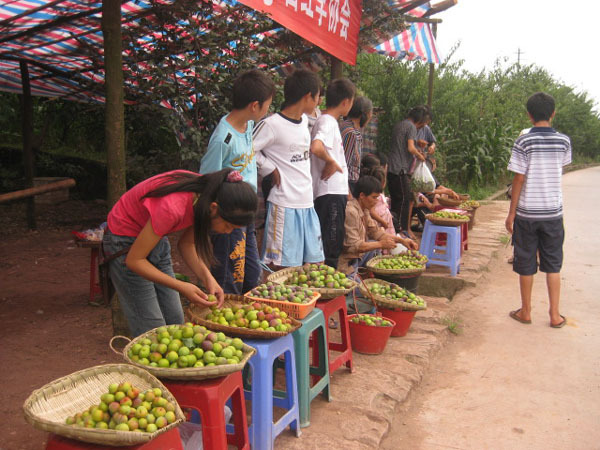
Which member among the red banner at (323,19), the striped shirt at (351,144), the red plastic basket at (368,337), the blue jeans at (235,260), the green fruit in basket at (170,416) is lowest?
the red plastic basket at (368,337)

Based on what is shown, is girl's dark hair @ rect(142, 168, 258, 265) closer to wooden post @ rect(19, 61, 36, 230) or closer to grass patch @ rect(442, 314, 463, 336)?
grass patch @ rect(442, 314, 463, 336)

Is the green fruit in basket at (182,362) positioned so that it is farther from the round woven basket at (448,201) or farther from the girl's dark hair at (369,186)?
the round woven basket at (448,201)

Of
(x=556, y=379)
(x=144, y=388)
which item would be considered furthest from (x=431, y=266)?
(x=144, y=388)

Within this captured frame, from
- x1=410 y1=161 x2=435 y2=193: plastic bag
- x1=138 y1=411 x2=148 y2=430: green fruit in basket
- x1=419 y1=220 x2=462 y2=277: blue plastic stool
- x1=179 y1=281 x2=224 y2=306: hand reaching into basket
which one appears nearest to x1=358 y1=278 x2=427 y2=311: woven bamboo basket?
x1=179 y1=281 x2=224 y2=306: hand reaching into basket

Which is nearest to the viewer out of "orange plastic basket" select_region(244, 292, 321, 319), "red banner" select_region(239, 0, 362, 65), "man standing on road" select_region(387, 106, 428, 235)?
"orange plastic basket" select_region(244, 292, 321, 319)

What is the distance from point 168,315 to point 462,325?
318 cm

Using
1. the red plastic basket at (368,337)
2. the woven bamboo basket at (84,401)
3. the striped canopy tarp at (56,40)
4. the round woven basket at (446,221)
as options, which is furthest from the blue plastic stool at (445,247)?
the woven bamboo basket at (84,401)

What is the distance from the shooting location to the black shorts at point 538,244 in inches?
196

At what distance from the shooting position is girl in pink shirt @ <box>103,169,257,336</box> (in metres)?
2.47

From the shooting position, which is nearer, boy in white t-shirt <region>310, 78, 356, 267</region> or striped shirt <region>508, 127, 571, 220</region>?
boy in white t-shirt <region>310, 78, 356, 267</region>

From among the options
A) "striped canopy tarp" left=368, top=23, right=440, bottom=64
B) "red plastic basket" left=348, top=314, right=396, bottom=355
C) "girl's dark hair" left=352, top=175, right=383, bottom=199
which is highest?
"striped canopy tarp" left=368, top=23, right=440, bottom=64

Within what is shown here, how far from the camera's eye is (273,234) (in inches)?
159

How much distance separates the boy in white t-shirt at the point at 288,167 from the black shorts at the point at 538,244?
2236mm

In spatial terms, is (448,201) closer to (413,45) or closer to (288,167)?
(413,45)
